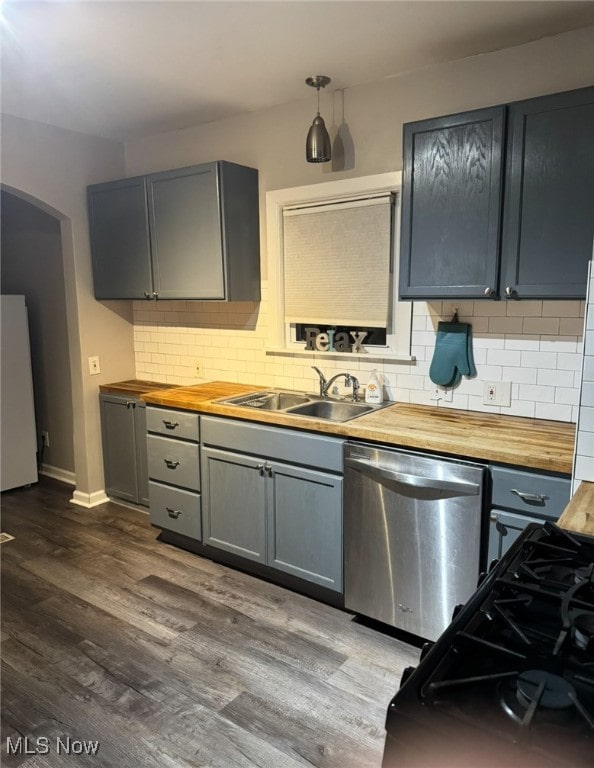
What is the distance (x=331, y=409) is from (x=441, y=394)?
0.63 m

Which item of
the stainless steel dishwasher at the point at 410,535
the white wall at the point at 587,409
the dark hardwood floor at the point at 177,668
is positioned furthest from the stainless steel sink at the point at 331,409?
the white wall at the point at 587,409

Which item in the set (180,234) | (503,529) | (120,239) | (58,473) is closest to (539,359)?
(503,529)

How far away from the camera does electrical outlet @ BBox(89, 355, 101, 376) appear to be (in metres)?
4.12

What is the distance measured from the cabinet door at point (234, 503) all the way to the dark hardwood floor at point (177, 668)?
200 millimetres

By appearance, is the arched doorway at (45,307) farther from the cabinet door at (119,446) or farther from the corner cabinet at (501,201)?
the corner cabinet at (501,201)

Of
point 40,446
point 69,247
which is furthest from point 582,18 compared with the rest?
point 40,446

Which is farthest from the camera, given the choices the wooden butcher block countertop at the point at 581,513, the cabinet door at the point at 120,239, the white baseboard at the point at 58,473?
the white baseboard at the point at 58,473

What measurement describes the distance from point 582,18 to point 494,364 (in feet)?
4.90

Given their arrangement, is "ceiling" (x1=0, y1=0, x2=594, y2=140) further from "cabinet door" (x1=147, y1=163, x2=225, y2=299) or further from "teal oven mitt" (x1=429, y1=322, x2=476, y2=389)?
"teal oven mitt" (x1=429, y1=322, x2=476, y2=389)

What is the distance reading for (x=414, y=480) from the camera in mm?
2324

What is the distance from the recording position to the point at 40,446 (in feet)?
16.0

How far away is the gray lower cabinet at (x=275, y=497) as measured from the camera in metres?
2.68

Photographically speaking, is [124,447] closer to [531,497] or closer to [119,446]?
[119,446]

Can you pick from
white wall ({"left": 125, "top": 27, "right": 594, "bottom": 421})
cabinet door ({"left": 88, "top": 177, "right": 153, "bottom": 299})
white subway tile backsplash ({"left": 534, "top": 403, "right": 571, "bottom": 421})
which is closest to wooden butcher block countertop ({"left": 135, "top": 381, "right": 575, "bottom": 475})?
white subway tile backsplash ({"left": 534, "top": 403, "right": 571, "bottom": 421})
